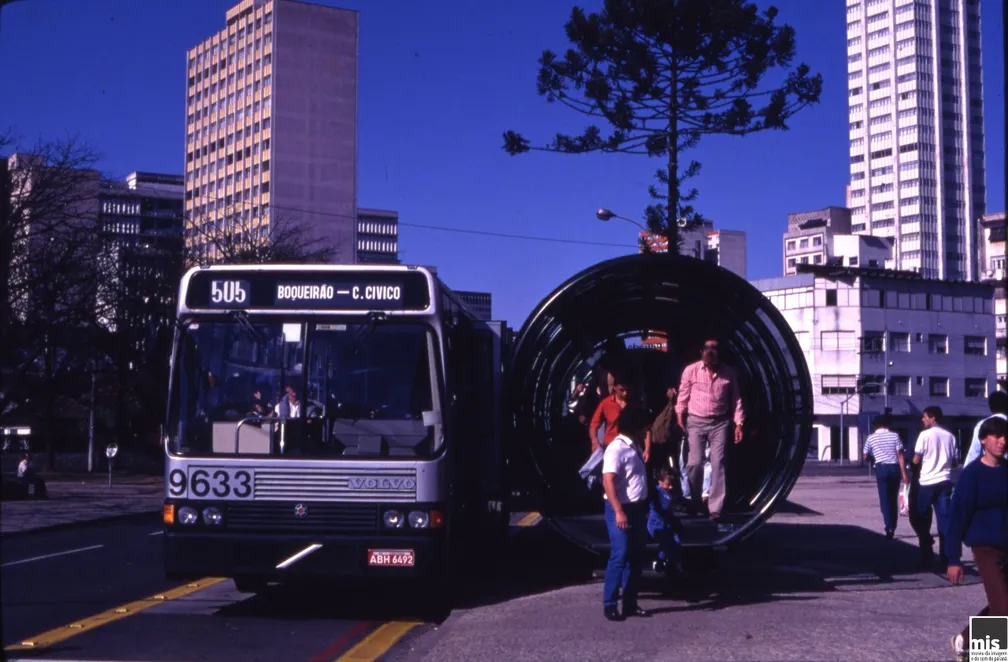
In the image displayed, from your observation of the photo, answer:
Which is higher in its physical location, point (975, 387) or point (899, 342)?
point (899, 342)

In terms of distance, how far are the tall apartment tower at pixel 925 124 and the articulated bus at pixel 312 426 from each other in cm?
14309

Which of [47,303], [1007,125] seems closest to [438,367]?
[1007,125]

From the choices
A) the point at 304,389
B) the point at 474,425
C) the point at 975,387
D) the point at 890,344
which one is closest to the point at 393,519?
the point at 304,389

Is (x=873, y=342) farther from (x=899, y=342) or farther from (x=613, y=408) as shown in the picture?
(x=613, y=408)

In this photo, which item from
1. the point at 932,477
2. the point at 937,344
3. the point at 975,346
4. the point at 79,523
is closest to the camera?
the point at 932,477

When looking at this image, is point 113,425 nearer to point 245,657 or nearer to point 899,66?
point 245,657

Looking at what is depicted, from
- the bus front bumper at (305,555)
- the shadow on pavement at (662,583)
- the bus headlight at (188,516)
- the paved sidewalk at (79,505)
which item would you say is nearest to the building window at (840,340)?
the paved sidewalk at (79,505)

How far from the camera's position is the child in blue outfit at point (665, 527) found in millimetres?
11656

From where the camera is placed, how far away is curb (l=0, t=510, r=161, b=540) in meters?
22.6

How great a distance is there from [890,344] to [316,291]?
80.6 meters

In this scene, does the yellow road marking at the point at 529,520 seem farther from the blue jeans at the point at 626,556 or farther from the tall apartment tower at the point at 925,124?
the tall apartment tower at the point at 925,124

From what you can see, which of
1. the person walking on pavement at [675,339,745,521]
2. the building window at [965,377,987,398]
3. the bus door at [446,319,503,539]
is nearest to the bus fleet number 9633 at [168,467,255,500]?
the bus door at [446,319,503,539]

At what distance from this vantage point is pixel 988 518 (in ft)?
26.1

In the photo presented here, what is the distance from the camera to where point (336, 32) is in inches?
4264
